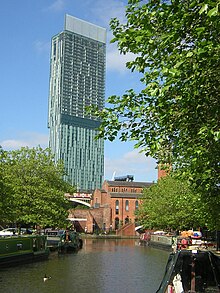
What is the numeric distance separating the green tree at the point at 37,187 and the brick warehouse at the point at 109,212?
6427 centimetres

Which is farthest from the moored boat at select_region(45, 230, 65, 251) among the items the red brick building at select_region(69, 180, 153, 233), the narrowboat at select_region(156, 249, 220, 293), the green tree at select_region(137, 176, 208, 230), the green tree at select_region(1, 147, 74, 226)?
the red brick building at select_region(69, 180, 153, 233)

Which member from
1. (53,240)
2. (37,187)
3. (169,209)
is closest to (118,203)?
(169,209)

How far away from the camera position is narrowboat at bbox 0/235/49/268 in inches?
1180

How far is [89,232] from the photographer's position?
10775 cm

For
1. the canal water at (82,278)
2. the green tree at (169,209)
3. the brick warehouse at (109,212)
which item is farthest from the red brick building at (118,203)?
the canal water at (82,278)

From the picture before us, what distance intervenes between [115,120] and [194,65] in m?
3.18

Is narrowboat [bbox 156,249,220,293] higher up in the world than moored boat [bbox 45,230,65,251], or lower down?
higher up

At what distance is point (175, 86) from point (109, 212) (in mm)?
105953

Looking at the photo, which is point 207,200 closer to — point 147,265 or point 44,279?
point 44,279

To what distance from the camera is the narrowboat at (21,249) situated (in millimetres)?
29964

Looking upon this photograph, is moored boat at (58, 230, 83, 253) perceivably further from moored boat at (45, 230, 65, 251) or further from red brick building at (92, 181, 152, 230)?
red brick building at (92, 181, 152, 230)

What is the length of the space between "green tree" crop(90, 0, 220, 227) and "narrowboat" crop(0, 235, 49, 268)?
63.6 ft

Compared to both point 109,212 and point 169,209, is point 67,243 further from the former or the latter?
point 109,212

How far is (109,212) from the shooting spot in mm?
115312
